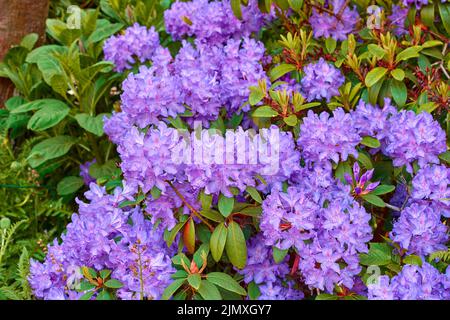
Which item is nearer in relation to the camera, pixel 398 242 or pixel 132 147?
pixel 132 147

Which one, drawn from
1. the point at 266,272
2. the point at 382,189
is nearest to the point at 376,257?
the point at 382,189

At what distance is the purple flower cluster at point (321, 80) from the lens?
91.6 inches

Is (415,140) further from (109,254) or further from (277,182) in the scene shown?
(109,254)

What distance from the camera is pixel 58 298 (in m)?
1.99

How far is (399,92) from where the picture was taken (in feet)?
7.57

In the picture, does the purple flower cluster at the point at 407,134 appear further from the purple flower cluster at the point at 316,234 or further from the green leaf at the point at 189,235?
the green leaf at the point at 189,235

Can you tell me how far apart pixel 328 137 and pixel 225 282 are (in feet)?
1.75

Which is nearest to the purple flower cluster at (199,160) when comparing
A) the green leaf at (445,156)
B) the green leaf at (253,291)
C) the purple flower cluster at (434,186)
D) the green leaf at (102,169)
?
the green leaf at (253,291)

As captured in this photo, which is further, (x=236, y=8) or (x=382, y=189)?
(x=236, y=8)

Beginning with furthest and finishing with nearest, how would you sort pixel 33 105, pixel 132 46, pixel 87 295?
pixel 33 105 → pixel 132 46 → pixel 87 295

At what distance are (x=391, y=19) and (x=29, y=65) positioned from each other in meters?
1.69

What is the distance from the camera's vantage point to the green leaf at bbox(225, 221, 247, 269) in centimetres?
193
